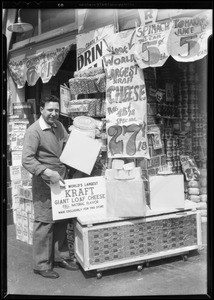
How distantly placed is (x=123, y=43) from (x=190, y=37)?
902mm

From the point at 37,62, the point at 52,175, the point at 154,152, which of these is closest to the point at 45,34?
the point at 37,62

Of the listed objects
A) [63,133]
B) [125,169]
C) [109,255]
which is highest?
[63,133]

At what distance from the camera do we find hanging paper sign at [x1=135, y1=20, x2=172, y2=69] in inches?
163

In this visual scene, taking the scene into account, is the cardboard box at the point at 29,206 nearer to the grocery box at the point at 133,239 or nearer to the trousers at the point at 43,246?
the trousers at the point at 43,246

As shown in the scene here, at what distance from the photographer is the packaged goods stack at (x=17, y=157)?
5.86 meters

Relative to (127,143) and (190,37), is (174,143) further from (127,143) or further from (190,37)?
(190,37)

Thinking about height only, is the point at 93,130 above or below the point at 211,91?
below

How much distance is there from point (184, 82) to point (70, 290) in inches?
149

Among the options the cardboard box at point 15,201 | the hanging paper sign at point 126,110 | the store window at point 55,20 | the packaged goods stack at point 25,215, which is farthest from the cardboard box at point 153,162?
the store window at point 55,20

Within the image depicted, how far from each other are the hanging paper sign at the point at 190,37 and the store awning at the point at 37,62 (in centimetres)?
237

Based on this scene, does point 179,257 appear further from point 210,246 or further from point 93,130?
point 93,130

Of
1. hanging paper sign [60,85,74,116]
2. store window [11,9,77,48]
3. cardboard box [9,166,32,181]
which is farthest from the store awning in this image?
cardboard box [9,166,32,181]
